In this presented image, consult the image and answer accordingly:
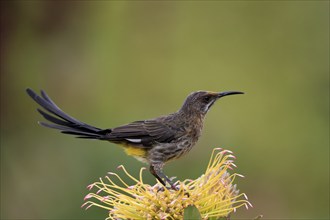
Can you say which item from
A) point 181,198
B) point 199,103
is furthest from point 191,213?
point 199,103

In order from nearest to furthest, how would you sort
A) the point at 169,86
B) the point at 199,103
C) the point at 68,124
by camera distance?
1. the point at 68,124
2. the point at 199,103
3. the point at 169,86

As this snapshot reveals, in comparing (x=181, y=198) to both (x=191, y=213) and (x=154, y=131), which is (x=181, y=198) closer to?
→ (x=191, y=213)

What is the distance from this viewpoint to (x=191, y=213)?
2529 mm

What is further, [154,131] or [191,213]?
[154,131]

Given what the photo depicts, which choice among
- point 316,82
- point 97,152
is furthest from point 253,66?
point 97,152

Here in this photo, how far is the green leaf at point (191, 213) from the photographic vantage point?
252 centimetres

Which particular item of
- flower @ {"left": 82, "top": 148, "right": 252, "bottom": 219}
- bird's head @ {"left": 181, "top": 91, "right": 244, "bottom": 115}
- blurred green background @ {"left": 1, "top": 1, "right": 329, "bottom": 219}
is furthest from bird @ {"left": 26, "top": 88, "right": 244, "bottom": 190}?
blurred green background @ {"left": 1, "top": 1, "right": 329, "bottom": 219}

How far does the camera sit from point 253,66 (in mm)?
7137

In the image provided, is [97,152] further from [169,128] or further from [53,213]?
[169,128]

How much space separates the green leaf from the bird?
22.6 inches

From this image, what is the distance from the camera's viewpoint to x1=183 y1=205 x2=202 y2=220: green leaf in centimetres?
252

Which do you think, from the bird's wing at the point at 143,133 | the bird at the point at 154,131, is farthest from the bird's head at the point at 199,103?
the bird's wing at the point at 143,133

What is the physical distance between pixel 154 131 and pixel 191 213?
925mm

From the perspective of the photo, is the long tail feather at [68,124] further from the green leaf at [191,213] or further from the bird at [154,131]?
the green leaf at [191,213]
